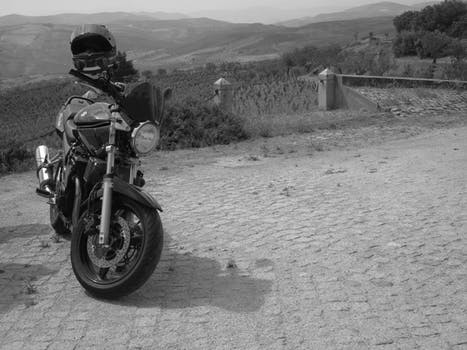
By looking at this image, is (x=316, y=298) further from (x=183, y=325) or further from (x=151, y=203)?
(x=151, y=203)

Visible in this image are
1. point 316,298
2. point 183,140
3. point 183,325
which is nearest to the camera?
point 183,325

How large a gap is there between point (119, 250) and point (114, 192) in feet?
1.23

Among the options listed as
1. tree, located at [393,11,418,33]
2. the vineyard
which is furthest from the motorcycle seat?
tree, located at [393,11,418,33]

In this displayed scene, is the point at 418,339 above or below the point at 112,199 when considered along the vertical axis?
below

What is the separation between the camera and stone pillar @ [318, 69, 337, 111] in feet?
50.0

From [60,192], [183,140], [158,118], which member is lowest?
[183,140]

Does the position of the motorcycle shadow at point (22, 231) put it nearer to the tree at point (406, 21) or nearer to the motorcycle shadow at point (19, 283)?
the motorcycle shadow at point (19, 283)

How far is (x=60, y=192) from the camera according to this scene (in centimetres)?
478

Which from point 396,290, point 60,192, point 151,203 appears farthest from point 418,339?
point 60,192

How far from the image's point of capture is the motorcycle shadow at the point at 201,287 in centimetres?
411

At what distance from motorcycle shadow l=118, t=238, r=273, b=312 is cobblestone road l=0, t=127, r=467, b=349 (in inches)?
0.5

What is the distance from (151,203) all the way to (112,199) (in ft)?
0.99

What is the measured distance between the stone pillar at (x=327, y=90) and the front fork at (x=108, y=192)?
458 inches

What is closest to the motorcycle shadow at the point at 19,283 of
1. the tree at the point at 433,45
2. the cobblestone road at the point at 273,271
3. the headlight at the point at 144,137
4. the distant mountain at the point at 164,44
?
the cobblestone road at the point at 273,271
